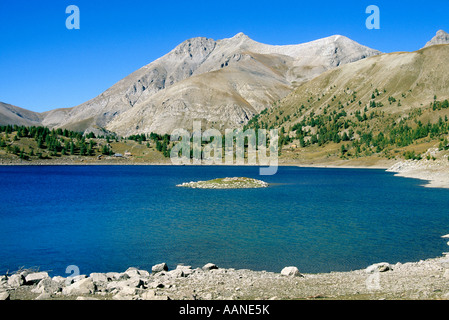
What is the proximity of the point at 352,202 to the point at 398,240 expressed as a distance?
32748mm

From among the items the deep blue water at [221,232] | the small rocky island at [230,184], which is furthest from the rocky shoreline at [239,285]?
the small rocky island at [230,184]

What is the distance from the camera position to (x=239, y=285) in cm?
2211

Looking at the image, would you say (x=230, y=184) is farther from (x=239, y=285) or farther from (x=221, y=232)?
(x=239, y=285)

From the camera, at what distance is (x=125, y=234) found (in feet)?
137

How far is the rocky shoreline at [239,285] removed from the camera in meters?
19.2

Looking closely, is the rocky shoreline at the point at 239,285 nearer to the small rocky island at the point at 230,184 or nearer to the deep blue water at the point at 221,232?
the deep blue water at the point at 221,232

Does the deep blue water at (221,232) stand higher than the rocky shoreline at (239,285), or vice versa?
the rocky shoreline at (239,285)

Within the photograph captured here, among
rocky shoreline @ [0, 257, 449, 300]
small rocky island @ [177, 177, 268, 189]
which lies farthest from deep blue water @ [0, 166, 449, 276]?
small rocky island @ [177, 177, 268, 189]

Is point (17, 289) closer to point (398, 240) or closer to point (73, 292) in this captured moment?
point (73, 292)

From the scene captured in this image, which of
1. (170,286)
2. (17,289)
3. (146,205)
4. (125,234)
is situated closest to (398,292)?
(170,286)

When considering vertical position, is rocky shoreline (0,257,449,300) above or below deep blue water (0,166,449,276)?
above

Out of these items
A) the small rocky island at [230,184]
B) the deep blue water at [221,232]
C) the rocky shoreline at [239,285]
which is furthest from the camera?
the small rocky island at [230,184]

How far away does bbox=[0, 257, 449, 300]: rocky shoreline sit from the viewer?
19219 mm

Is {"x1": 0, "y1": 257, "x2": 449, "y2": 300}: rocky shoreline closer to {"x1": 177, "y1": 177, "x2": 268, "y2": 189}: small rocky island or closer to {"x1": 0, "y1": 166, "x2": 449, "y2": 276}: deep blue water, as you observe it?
{"x1": 0, "y1": 166, "x2": 449, "y2": 276}: deep blue water
